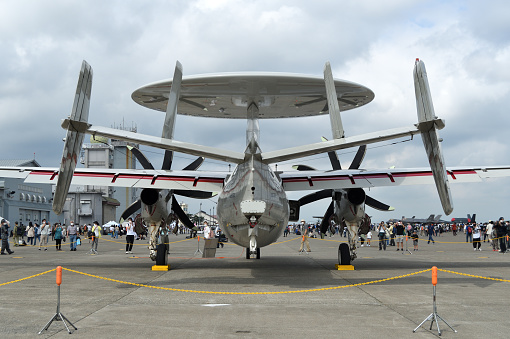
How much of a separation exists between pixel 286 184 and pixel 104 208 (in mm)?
89514

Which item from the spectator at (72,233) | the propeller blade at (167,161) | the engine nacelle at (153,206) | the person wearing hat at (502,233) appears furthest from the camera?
the spectator at (72,233)

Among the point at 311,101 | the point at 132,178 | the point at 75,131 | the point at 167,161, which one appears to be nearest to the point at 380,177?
the point at 311,101

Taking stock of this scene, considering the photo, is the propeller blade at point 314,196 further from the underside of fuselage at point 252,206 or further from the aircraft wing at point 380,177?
the underside of fuselage at point 252,206

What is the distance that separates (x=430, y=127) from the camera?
1088 centimetres

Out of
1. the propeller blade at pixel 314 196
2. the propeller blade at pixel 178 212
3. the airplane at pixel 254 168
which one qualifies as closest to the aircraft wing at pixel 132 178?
the airplane at pixel 254 168

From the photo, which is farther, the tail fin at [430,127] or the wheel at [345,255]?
the wheel at [345,255]

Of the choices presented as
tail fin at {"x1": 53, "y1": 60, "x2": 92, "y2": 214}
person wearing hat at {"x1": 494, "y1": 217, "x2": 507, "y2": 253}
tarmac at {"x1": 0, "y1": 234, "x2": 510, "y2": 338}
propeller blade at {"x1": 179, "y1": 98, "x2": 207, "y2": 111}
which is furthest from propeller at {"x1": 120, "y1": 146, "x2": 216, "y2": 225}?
person wearing hat at {"x1": 494, "y1": 217, "x2": 507, "y2": 253}

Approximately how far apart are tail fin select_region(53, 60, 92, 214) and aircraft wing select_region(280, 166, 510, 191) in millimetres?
7904

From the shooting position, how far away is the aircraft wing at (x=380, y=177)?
16828 millimetres

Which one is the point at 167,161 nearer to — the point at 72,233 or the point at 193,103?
the point at 193,103

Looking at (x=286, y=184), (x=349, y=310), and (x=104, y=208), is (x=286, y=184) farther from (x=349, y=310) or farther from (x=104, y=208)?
(x=104, y=208)

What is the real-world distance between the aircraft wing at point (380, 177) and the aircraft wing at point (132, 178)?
Result: 2724mm

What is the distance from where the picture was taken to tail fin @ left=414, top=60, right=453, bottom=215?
10.8 metres

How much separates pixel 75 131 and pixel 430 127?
25.9 feet
